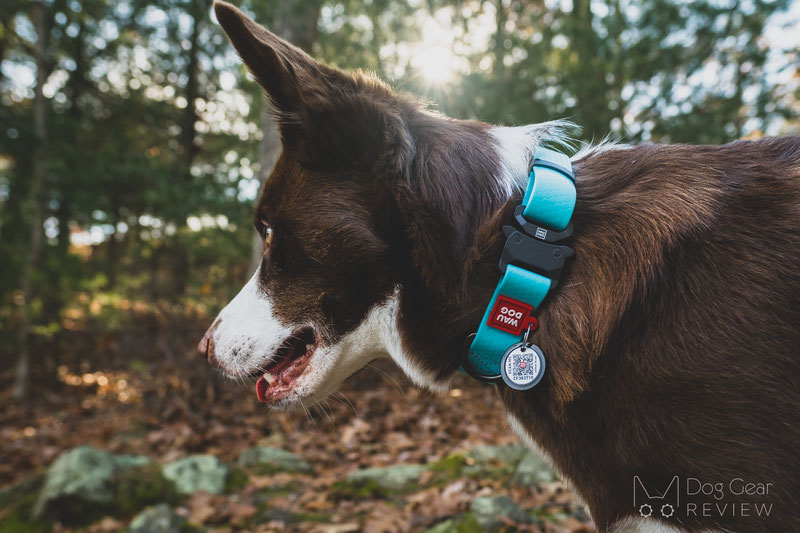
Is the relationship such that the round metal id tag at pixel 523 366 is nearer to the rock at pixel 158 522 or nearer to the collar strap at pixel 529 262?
the collar strap at pixel 529 262

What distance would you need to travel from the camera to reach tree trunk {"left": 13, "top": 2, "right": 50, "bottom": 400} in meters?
7.57

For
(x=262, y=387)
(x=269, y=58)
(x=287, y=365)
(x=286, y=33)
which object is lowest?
(x=262, y=387)

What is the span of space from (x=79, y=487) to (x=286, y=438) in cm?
189

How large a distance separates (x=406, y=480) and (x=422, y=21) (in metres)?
7.60

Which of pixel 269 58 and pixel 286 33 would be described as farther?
pixel 286 33

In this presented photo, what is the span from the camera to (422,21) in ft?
28.0

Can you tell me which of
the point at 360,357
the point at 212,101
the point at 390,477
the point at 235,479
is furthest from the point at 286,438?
the point at 212,101

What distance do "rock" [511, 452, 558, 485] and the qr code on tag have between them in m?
2.41

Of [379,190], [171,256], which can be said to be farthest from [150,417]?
[379,190]

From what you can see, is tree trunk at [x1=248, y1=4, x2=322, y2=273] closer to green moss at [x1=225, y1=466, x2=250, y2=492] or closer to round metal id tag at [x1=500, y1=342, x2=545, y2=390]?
green moss at [x1=225, y1=466, x2=250, y2=492]

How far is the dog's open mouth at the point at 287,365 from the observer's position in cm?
184

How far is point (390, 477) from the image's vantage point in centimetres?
385

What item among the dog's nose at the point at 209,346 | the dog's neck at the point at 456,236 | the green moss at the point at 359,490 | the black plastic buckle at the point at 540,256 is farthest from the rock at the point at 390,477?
the black plastic buckle at the point at 540,256

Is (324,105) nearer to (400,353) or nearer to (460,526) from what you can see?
(400,353)
